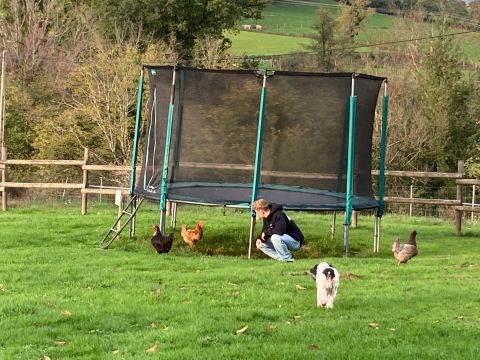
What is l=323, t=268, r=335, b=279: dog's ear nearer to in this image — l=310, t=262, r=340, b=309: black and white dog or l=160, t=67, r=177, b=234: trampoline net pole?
l=310, t=262, r=340, b=309: black and white dog

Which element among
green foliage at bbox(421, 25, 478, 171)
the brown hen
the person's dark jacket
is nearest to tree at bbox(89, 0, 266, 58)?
green foliage at bbox(421, 25, 478, 171)

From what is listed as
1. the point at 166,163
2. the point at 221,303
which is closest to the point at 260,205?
the point at 166,163

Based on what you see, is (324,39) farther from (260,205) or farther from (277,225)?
(260,205)

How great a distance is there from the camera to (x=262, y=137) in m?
12.7

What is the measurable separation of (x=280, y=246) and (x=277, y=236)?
163 millimetres

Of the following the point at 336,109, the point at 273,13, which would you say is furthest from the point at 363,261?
the point at 273,13

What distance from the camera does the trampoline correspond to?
12.5 metres

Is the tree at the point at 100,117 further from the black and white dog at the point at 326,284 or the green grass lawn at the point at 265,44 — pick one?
the black and white dog at the point at 326,284

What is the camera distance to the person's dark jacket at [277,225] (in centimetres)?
1125

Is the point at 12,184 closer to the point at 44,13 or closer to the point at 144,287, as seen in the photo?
the point at 144,287

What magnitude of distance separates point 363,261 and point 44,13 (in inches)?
1324

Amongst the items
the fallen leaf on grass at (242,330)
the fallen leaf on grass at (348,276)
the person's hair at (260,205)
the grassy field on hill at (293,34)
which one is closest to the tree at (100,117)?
the grassy field on hill at (293,34)

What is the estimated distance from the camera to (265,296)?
26.2 feet

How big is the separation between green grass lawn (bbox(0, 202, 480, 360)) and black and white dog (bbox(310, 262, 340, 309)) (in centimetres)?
14
